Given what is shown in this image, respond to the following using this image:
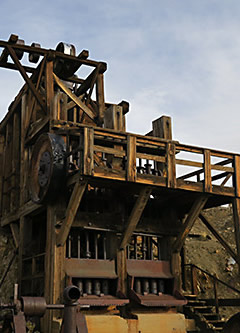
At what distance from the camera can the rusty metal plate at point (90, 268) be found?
45.3 feet

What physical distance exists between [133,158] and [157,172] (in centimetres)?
236

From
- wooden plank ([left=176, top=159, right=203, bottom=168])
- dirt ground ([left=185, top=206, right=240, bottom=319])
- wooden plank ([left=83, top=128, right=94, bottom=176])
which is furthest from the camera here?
dirt ground ([left=185, top=206, right=240, bottom=319])

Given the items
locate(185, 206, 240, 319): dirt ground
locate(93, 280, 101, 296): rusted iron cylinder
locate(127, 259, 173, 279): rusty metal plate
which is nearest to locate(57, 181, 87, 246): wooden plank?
locate(93, 280, 101, 296): rusted iron cylinder

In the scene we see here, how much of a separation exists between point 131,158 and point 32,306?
6875 millimetres

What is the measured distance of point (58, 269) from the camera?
1359 centimetres

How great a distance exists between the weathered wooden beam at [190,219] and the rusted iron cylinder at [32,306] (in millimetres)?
8132

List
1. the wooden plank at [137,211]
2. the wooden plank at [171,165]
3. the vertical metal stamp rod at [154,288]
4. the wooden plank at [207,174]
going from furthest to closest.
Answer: the vertical metal stamp rod at [154,288], the wooden plank at [207,174], the wooden plank at [171,165], the wooden plank at [137,211]

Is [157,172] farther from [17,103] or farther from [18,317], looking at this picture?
[18,317]

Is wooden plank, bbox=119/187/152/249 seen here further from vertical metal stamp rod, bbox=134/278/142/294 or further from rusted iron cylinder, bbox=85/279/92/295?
rusted iron cylinder, bbox=85/279/92/295

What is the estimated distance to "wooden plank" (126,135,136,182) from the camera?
1345 cm

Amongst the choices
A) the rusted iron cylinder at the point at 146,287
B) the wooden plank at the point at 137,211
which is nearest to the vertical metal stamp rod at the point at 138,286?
the rusted iron cylinder at the point at 146,287

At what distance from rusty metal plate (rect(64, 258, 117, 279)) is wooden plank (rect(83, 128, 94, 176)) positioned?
2666 mm

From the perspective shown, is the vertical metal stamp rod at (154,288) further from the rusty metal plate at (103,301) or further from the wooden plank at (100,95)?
the wooden plank at (100,95)

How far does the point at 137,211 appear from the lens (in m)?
14.0
